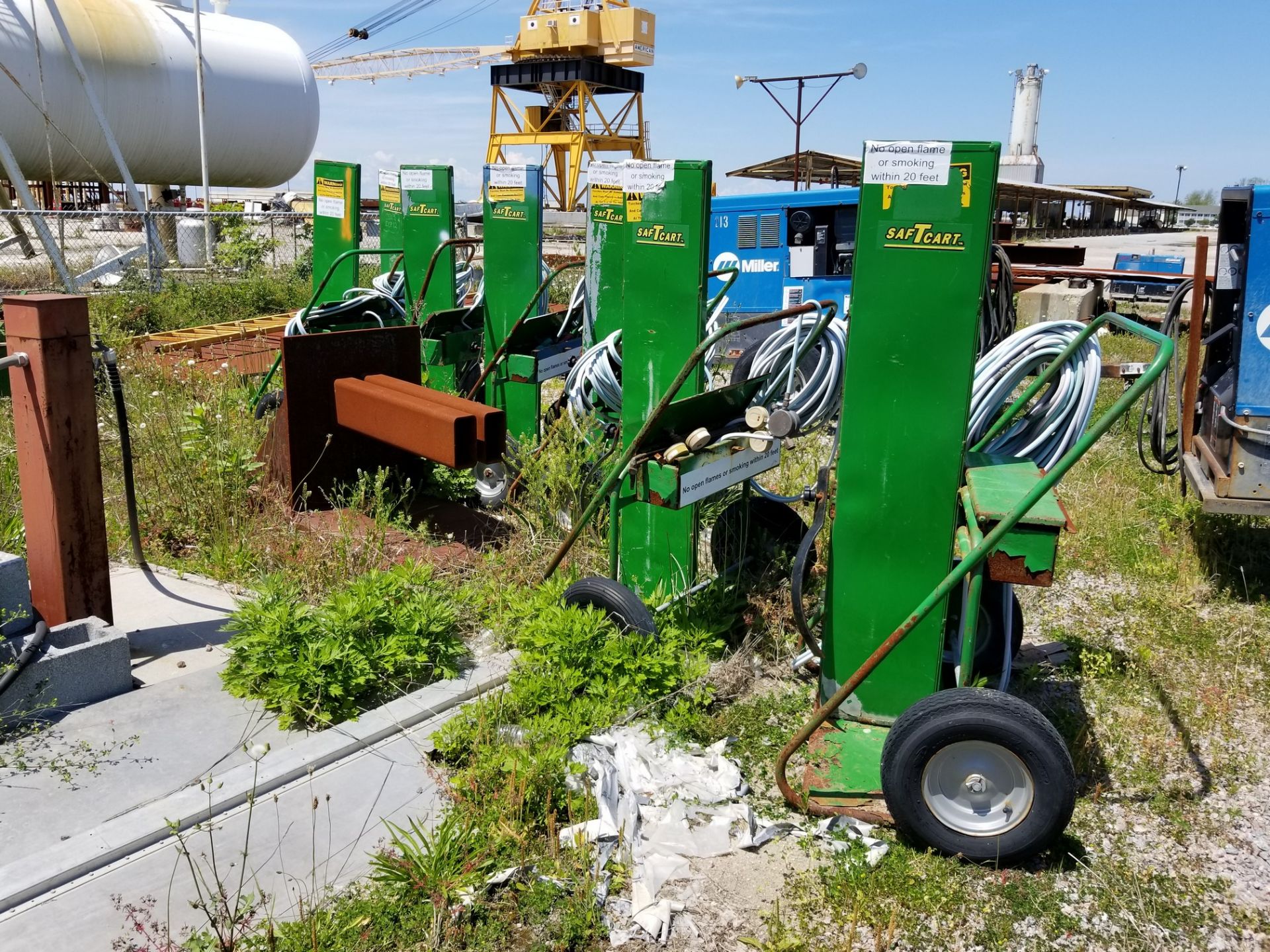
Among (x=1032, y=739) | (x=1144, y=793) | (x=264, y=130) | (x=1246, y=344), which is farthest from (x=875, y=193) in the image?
(x=264, y=130)

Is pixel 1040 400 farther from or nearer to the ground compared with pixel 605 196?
nearer to the ground

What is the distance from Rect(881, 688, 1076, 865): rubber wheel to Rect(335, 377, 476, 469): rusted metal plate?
2963mm

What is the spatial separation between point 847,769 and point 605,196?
Result: 4.29 meters

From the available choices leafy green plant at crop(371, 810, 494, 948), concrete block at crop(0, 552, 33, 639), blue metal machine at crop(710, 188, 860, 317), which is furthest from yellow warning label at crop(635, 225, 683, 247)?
blue metal machine at crop(710, 188, 860, 317)

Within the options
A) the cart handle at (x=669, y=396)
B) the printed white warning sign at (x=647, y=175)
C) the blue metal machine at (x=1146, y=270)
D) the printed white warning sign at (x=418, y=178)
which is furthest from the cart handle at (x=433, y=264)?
the blue metal machine at (x=1146, y=270)

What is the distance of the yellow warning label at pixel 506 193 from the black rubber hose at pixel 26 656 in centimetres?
445

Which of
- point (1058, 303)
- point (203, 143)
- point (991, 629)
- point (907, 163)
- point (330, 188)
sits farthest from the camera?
point (203, 143)

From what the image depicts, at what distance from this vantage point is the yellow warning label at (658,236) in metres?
4.67

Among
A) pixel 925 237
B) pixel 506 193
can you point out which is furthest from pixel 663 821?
pixel 506 193

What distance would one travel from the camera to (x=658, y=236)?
15.5ft

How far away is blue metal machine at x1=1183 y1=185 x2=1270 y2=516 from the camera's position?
17.9ft

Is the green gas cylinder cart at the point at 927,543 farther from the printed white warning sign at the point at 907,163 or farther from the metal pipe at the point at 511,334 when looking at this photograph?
the metal pipe at the point at 511,334

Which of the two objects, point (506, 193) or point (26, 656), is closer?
point (26, 656)

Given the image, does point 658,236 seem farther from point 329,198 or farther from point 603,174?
point 329,198
